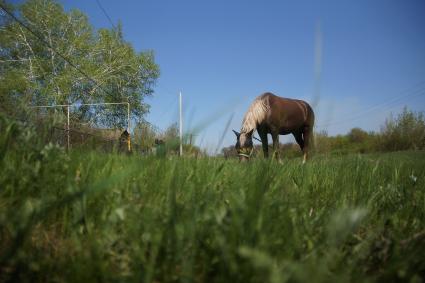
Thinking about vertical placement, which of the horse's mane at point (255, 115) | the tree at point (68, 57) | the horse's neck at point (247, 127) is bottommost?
the horse's neck at point (247, 127)

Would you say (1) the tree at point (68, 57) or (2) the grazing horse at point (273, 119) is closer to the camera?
(2) the grazing horse at point (273, 119)

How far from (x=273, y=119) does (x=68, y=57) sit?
2608 centimetres

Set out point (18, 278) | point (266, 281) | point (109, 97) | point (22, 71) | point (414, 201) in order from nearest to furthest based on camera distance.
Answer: point (266, 281) → point (18, 278) → point (414, 201) → point (22, 71) → point (109, 97)

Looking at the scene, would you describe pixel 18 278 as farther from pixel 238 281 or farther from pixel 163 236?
pixel 238 281

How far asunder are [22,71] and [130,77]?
9427 mm

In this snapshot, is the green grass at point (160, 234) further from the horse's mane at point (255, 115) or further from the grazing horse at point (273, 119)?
the horse's mane at point (255, 115)

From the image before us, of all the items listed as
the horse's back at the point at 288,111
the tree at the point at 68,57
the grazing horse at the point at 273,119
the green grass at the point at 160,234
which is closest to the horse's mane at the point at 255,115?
the grazing horse at the point at 273,119

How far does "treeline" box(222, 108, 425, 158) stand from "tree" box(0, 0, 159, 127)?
835 inches

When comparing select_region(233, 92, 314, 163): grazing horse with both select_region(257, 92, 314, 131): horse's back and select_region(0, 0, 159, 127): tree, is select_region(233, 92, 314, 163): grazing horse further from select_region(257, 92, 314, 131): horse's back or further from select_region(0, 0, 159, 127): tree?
select_region(0, 0, 159, 127): tree

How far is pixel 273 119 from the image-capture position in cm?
785

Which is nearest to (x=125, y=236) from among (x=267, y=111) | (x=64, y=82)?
(x=267, y=111)

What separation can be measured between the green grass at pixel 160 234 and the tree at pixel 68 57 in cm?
2728

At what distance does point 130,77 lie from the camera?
30891 millimetres

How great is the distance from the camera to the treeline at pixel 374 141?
3.32 metres
